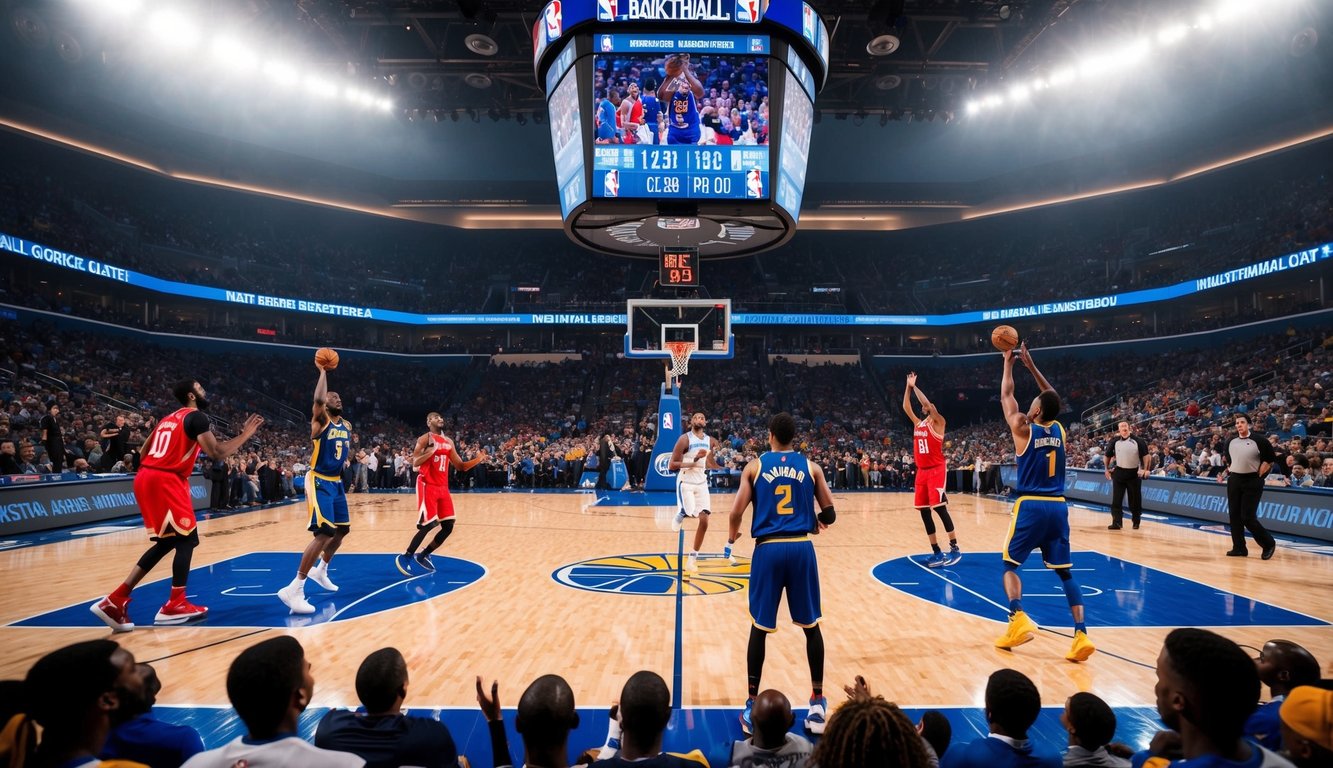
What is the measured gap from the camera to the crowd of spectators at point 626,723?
1912 millimetres

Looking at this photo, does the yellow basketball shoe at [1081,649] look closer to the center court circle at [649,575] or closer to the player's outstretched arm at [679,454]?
the center court circle at [649,575]

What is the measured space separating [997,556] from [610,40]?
10.4m

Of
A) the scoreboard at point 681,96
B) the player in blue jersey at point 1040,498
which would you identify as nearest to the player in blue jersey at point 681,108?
the scoreboard at point 681,96

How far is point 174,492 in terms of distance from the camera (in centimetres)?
645

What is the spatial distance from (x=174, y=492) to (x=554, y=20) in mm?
9070

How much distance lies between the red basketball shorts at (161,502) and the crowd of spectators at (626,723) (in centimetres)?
489

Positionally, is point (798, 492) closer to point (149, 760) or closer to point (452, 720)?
point (452, 720)

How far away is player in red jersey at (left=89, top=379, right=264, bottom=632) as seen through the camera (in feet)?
20.5

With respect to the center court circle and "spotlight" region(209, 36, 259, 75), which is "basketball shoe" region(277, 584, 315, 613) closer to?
the center court circle

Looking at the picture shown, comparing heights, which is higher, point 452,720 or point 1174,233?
point 1174,233

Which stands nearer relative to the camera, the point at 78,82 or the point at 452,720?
the point at 452,720

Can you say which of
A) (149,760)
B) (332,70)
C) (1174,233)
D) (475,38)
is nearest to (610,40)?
(475,38)

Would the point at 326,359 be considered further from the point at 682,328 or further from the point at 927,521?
the point at 682,328

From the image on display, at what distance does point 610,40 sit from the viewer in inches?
432
